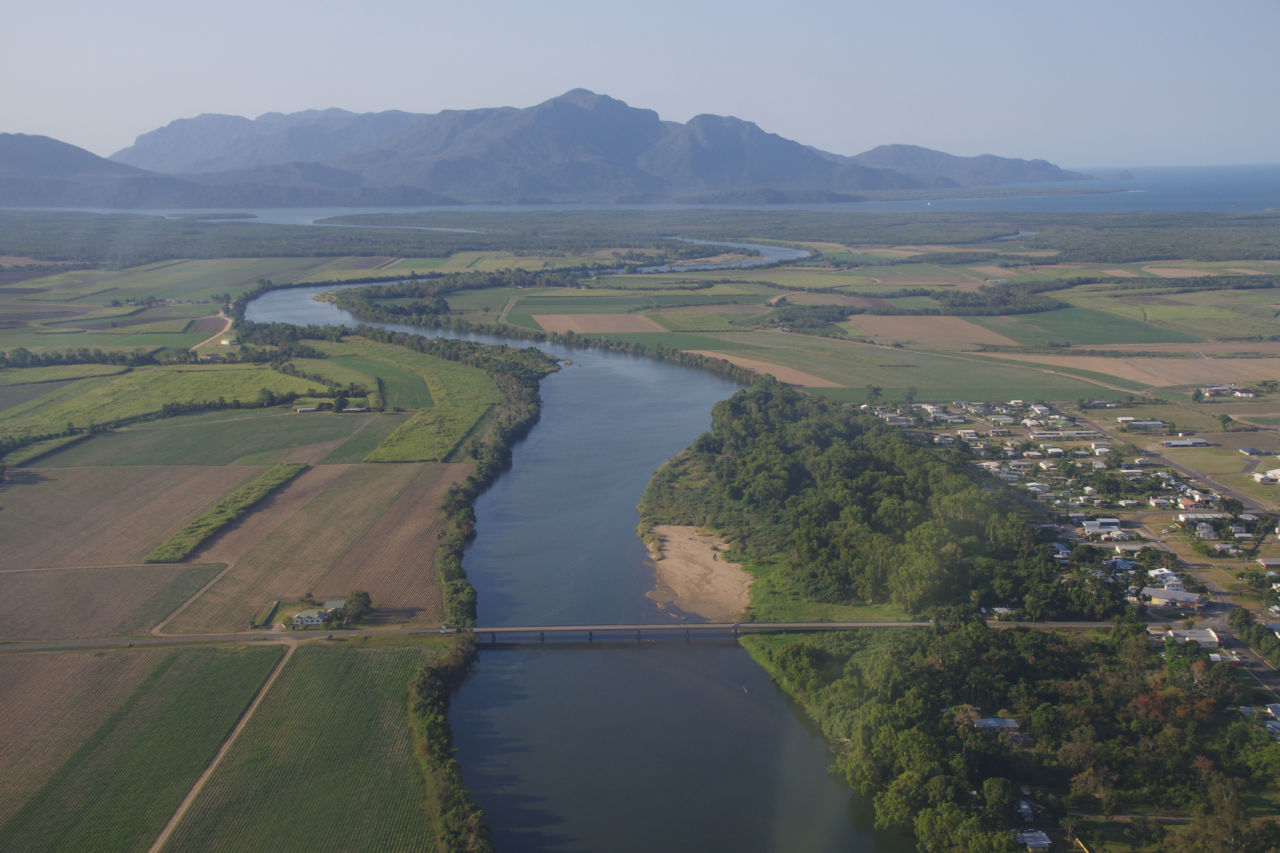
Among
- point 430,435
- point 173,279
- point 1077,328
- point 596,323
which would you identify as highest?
point 173,279

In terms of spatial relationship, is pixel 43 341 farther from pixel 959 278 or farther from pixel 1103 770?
pixel 959 278

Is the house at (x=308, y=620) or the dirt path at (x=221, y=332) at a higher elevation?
the dirt path at (x=221, y=332)

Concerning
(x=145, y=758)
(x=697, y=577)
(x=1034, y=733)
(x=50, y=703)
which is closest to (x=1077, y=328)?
(x=697, y=577)

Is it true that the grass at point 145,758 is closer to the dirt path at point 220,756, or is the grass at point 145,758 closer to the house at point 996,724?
the dirt path at point 220,756

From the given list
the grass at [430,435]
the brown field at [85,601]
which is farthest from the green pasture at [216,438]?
the brown field at [85,601]

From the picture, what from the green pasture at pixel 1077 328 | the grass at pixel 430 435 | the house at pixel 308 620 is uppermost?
the green pasture at pixel 1077 328

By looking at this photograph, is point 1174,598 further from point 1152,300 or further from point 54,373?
point 1152,300

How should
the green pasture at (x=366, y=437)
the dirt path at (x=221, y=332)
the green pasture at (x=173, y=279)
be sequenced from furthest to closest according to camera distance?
the green pasture at (x=173, y=279) → the dirt path at (x=221, y=332) → the green pasture at (x=366, y=437)
